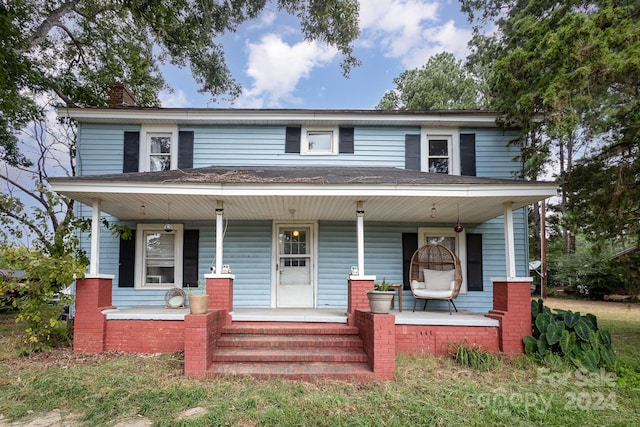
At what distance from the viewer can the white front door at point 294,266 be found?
7797 mm

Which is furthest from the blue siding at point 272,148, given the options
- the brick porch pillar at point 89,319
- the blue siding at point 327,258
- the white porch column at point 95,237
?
the brick porch pillar at point 89,319

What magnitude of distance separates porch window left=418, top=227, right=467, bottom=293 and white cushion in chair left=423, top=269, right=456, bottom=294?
884 millimetres

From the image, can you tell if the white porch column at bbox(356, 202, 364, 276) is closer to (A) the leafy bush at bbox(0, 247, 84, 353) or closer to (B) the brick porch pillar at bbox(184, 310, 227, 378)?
(B) the brick porch pillar at bbox(184, 310, 227, 378)

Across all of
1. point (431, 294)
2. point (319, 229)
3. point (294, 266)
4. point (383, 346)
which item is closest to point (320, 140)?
point (319, 229)

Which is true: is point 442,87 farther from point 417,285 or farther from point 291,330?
point 291,330

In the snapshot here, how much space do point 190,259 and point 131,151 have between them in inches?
108

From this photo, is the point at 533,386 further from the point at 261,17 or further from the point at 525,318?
the point at 261,17

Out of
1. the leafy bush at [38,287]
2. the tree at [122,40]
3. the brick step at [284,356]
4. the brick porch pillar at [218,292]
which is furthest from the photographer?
the tree at [122,40]

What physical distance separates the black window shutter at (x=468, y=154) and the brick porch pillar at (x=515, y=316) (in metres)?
3.32

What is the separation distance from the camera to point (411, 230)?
804cm

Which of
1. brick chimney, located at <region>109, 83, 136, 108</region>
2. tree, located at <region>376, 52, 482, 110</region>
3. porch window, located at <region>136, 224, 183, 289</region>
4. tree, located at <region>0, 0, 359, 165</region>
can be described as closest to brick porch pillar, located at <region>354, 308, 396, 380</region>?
porch window, located at <region>136, 224, 183, 289</region>

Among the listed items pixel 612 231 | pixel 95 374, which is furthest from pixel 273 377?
pixel 612 231

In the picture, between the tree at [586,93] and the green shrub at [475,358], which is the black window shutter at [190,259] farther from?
the tree at [586,93]

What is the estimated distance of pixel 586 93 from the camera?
6.02m
